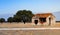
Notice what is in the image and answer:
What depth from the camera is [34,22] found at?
1684 inches

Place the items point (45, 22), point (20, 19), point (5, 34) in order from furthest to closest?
1. point (20, 19)
2. point (45, 22)
3. point (5, 34)

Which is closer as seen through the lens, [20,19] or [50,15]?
[50,15]

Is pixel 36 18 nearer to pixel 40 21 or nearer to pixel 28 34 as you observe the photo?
pixel 40 21

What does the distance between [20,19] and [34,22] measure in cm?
3006

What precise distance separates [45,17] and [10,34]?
30035 mm

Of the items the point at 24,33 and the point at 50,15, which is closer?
the point at 24,33

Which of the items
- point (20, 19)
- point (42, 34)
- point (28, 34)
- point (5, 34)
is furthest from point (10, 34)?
point (20, 19)

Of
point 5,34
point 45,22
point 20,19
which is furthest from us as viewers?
point 20,19

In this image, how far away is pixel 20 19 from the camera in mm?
72438

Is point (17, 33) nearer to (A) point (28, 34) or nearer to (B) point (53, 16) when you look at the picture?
(A) point (28, 34)

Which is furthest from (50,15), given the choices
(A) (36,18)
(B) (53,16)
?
(A) (36,18)

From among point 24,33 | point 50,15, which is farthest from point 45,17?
point 24,33

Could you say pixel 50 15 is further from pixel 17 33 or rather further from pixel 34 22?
pixel 17 33

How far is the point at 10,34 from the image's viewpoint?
1452 centimetres
